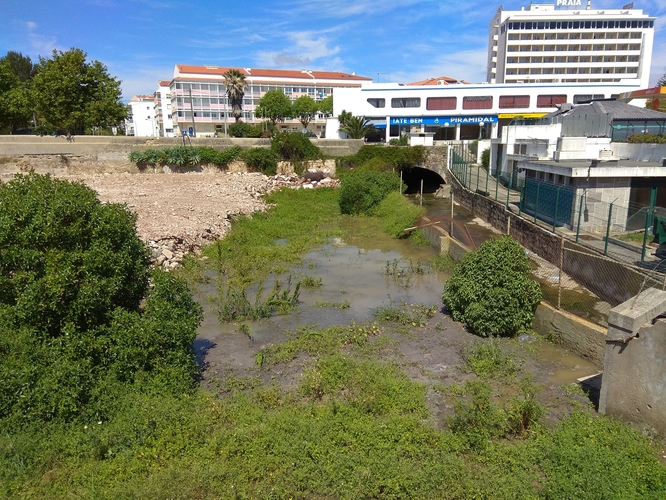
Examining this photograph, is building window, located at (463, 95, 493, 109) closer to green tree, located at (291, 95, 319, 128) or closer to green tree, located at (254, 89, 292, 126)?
green tree, located at (291, 95, 319, 128)

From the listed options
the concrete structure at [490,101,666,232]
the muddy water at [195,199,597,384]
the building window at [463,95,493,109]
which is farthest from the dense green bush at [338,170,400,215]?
the building window at [463,95,493,109]

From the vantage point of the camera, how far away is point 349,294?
1569 centimetres

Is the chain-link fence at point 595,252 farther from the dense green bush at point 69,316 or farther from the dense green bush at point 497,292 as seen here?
the dense green bush at point 69,316

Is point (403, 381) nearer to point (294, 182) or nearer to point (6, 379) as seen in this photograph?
point (6, 379)

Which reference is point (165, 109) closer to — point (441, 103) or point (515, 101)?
point (441, 103)

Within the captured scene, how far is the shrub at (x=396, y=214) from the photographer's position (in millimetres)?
24156

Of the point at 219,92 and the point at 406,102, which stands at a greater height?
the point at 219,92

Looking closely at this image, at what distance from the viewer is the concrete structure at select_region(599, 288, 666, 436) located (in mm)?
7551

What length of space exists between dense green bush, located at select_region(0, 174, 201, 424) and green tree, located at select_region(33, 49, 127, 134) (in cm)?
3636

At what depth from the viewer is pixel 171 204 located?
26.3 meters

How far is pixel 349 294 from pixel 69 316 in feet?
29.0

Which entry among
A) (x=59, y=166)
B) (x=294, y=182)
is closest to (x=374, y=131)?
(x=294, y=182)

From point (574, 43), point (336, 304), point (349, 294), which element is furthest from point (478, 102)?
point (336, 304)

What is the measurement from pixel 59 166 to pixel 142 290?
3389cm
